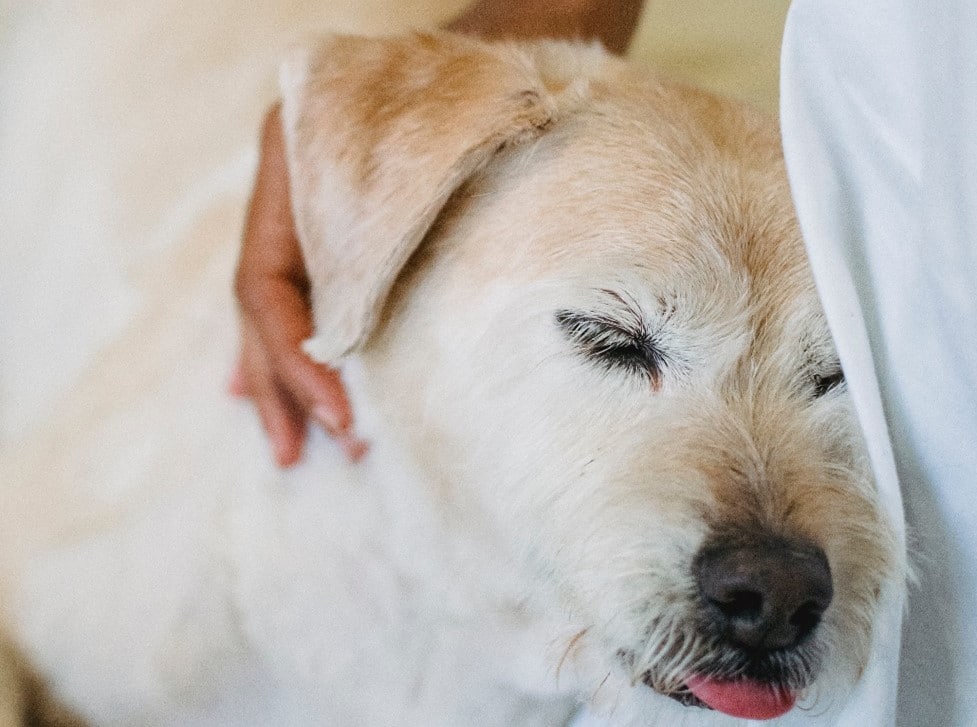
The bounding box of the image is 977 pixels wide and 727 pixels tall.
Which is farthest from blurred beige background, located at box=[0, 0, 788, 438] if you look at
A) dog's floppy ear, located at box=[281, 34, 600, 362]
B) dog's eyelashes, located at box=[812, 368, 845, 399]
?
dog's eyelashes, located at box=[812, 368, 845, 399]

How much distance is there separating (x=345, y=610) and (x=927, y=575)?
2.32 feet

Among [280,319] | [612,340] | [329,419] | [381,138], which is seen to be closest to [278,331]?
[280,319]

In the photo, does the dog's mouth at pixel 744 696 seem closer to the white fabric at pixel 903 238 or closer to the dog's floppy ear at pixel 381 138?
the white fabric at pixel 903 238

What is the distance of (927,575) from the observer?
34.3 inches

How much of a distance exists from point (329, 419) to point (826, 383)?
627 millimetres

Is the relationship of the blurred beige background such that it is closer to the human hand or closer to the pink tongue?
the human hand

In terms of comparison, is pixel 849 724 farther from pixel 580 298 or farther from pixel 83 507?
pixel 83 507

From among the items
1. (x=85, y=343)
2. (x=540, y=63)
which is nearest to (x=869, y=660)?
(x=540, y=63)

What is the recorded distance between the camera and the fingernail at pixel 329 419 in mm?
1182

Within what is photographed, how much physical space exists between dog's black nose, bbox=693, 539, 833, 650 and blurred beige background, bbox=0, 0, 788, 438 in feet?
3.31

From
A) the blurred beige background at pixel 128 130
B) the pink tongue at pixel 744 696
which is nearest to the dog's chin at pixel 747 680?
the pink tongue at pixel 744 696

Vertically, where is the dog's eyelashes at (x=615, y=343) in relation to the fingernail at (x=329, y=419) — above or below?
above

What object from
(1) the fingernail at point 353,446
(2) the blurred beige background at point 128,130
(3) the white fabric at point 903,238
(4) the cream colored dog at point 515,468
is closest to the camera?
(3) the white fabric at point 903,238

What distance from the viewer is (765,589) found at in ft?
2.57
